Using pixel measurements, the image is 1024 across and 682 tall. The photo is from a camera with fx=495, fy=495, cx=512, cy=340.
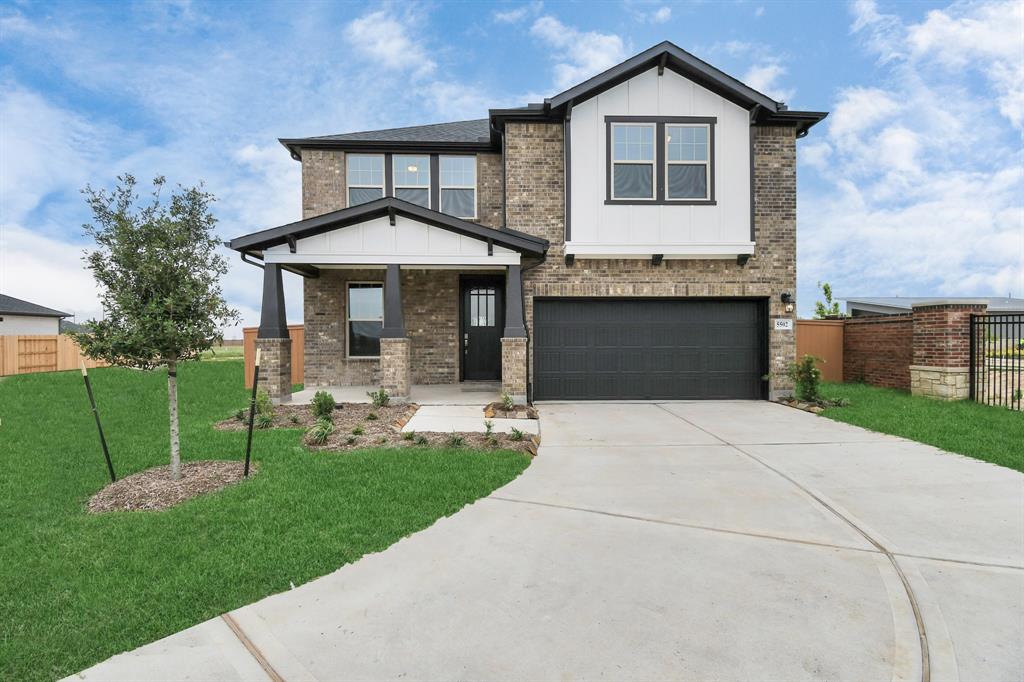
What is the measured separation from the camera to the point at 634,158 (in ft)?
33.9

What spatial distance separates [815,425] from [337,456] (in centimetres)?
730

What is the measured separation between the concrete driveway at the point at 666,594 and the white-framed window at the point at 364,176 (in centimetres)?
925

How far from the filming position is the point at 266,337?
949 cm

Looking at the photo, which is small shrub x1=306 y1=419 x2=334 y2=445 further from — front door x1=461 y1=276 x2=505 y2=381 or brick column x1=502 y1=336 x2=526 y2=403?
front door x1=461 y1=276 x2=505 y2=381

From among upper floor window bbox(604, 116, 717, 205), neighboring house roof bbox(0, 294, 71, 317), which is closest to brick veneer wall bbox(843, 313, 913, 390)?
upper floor window bbox(604, 116, 717, 205)

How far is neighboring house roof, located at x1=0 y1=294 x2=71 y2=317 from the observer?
2598 centimetres

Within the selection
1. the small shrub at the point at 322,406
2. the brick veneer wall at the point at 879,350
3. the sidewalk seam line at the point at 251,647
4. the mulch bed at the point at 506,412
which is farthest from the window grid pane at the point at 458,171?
the sidewalk seam line at the point at 251,647

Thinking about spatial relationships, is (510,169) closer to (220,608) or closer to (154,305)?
(154,305)

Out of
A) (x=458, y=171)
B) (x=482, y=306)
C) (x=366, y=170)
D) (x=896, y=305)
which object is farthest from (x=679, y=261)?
(x=896, y=305)

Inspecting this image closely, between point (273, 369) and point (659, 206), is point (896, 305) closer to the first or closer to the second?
point (659, 206)

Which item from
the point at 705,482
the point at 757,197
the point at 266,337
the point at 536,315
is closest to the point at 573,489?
the point at 705,482

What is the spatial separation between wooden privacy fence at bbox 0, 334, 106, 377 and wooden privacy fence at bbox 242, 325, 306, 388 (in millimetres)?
7998

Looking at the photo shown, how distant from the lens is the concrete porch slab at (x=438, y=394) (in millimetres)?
9750

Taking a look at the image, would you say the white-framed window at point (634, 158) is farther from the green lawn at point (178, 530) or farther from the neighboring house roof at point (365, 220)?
the green lawn at point (178, 530)
